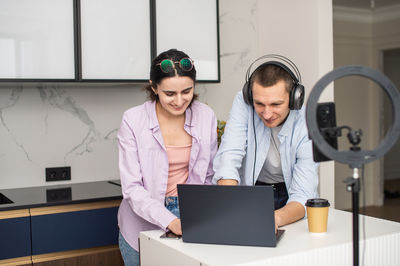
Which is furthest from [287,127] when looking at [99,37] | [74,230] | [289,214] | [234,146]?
[99,37]

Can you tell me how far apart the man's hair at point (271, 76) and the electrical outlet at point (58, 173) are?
5.76 feet

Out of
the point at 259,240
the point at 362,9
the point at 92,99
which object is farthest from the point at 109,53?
the point at 362,9

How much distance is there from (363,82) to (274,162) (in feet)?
16.3

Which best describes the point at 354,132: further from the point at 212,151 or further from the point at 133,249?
the point at 133,249

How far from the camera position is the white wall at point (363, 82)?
6.23m

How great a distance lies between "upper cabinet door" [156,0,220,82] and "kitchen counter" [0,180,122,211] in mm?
909

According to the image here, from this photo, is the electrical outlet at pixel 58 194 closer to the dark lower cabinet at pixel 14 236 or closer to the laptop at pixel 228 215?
the dark lower cabinet at pixel 14 236

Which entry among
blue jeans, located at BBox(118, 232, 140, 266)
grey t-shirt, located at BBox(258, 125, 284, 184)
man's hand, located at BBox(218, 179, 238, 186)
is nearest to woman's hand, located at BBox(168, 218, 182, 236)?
man's hand, located at BBox(218, 179, 238, 186)

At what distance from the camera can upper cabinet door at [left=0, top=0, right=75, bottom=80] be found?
8.69 ft

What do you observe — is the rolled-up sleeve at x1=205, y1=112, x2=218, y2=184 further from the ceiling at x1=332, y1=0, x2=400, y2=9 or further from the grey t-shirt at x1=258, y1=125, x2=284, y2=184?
the ceiling at x1=332, y1=0, x2=400, y2=9

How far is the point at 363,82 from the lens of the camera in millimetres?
6496

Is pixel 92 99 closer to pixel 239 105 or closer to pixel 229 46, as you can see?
pixel 229 46

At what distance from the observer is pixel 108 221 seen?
2672mm

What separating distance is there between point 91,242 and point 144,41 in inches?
47.6
